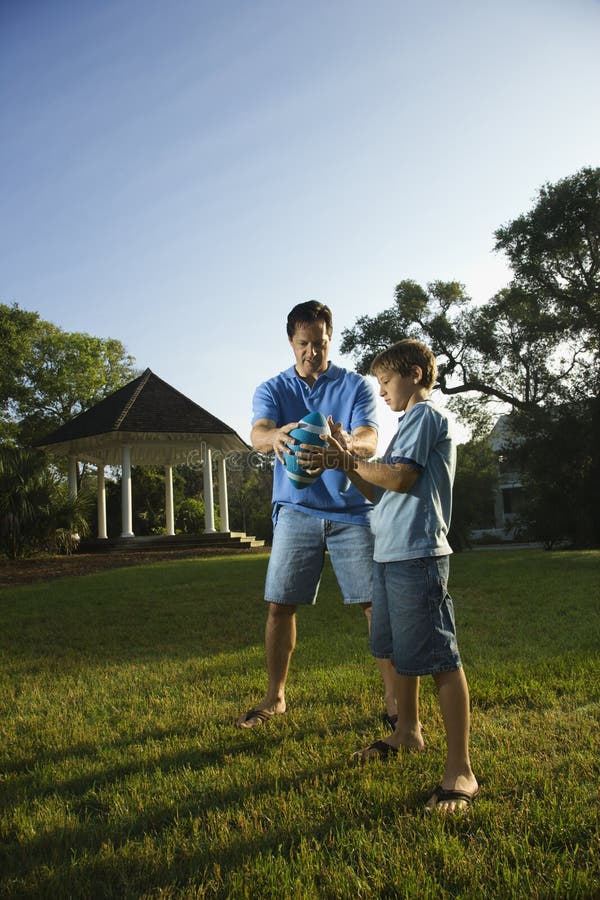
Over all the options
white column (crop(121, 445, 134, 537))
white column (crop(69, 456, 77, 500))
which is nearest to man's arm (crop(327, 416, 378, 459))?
white column (crop(121, 445, 134, 537))

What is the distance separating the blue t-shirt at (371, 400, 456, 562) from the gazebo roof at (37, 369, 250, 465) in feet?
63.5

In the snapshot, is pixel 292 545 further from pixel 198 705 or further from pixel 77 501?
pixel 77 501

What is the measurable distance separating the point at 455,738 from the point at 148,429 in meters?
20.0

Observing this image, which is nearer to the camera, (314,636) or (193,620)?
(314,636)

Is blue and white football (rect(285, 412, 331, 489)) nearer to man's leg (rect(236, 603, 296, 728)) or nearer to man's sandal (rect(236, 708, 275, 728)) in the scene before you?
man's leg (rect(236, 603, 296, 728))

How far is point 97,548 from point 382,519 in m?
19.1

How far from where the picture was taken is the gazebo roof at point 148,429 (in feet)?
72.2

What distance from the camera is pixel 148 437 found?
22.5 m

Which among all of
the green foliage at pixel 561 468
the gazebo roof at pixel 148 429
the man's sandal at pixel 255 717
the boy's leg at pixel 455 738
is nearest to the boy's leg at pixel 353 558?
the man's sandal at pixel 255 717

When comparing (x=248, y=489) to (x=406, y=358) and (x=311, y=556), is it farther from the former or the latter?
(x=406, y=358)

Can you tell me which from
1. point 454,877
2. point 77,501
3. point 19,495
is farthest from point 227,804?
point 77,501

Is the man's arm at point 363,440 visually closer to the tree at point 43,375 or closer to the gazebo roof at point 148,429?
the gazebo roof at point 148,429

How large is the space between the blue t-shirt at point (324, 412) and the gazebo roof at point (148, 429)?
59.4ft

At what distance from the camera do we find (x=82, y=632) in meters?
7.04
